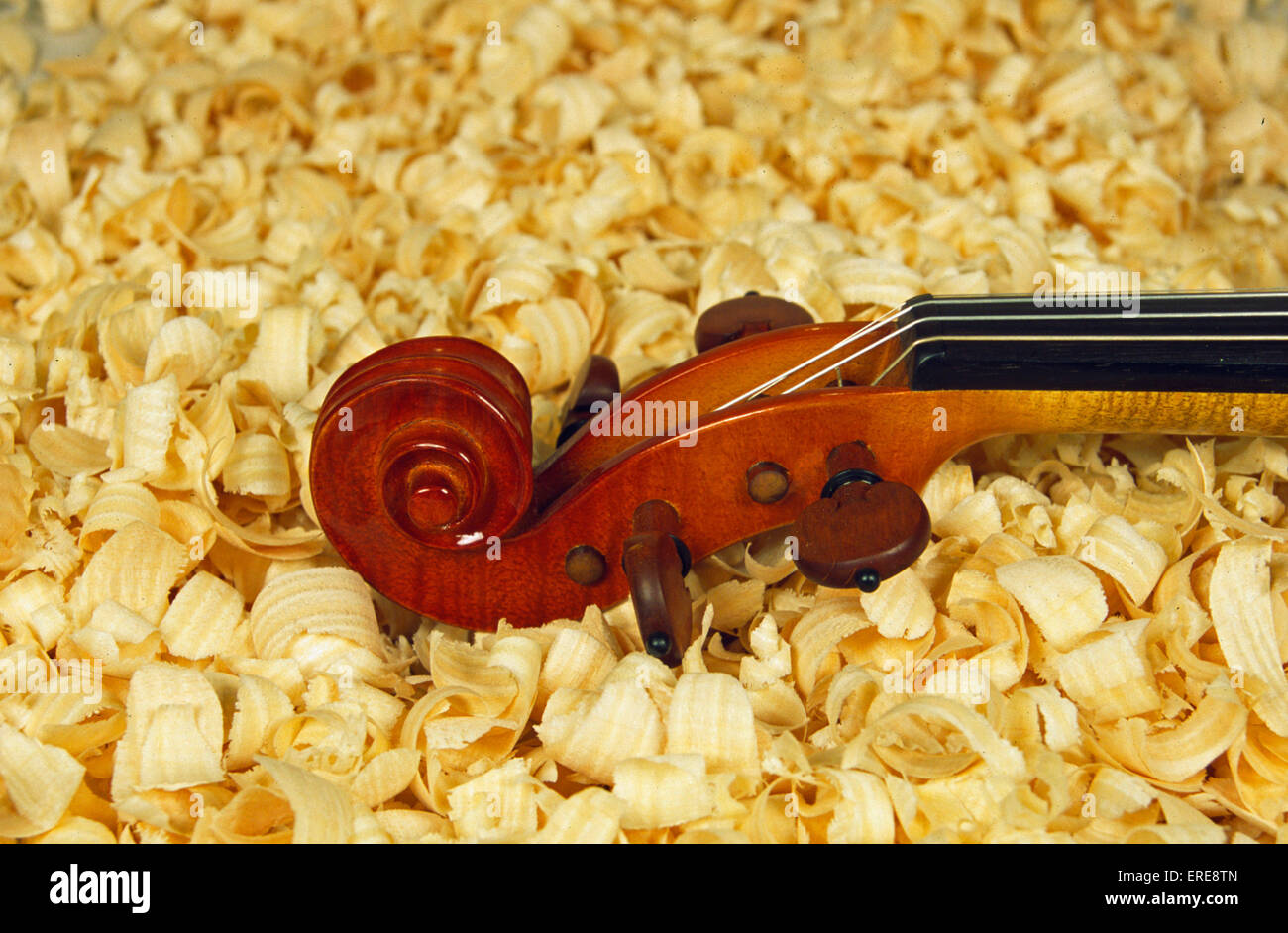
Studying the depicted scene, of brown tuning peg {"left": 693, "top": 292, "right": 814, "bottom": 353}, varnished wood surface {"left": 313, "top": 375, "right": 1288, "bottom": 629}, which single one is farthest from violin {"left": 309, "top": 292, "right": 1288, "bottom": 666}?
brown tuning peg {"left": 693, "top": 292, "right": 814, "bottom": 353}

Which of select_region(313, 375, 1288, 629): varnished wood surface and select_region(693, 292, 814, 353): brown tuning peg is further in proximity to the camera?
select_region(693, 292, 814, 353): brown tuning peg

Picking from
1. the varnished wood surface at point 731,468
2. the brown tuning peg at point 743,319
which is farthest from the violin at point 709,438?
the brown tuning peg at point 743,319

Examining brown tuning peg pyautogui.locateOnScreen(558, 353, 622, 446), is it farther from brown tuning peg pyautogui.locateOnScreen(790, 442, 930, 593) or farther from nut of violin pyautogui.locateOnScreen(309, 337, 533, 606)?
→ brown tuning peg pyautogui.locateOnScreen(790, 442, 930, 593)

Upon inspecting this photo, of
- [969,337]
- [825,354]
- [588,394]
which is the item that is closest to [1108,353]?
[969,337]

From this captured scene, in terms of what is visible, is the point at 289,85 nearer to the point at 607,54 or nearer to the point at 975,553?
the point at 607,54

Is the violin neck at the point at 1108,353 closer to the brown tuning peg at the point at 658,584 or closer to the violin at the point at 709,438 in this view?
the violin at the point at 709,438

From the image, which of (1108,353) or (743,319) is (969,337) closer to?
(1108,353)

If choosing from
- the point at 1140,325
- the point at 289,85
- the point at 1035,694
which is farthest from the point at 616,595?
the point at 289,85
